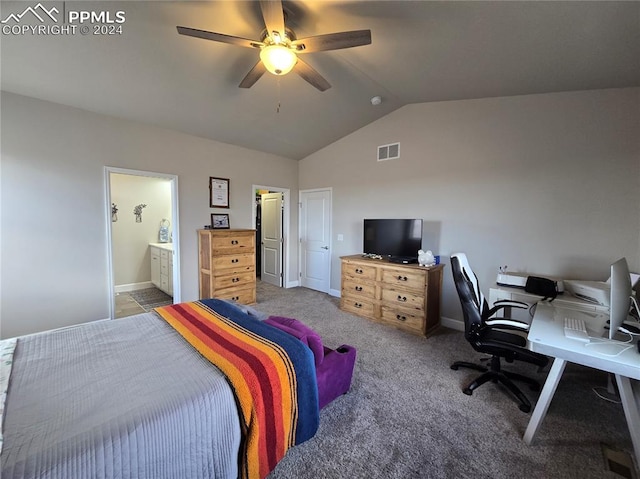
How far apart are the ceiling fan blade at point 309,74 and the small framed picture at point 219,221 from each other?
2722 millimetres

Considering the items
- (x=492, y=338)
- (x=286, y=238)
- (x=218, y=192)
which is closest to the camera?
(x=492, y=338)

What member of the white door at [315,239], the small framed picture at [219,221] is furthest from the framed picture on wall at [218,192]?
the white door at [315,239]

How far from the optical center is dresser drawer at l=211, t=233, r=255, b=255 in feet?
12.3

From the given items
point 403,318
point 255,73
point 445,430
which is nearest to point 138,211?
point 255,73

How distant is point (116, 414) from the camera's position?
1000 millimetres

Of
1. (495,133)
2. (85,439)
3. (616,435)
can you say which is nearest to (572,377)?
(616,435)

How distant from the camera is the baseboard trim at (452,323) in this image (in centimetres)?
341

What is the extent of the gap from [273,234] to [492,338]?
440cm

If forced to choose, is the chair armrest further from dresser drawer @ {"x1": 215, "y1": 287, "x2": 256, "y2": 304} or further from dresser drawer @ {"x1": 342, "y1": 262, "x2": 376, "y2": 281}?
dresser drawer @ {"x1": 215, "y1": 287, "x2": 256, "y2": 304}

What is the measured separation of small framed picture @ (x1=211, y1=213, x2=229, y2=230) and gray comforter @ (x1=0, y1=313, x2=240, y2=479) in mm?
2810

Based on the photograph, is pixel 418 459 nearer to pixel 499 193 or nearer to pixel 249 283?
pixel 499 193

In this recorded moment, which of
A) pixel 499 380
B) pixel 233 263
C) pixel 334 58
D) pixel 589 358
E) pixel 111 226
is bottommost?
pixel 499 380

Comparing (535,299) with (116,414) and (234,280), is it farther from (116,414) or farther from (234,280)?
(234,280)

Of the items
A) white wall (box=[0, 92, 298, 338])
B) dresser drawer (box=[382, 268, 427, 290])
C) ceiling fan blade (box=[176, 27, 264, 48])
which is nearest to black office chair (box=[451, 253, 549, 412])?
dresser drawer (box=[382, 268, 427, 290])
